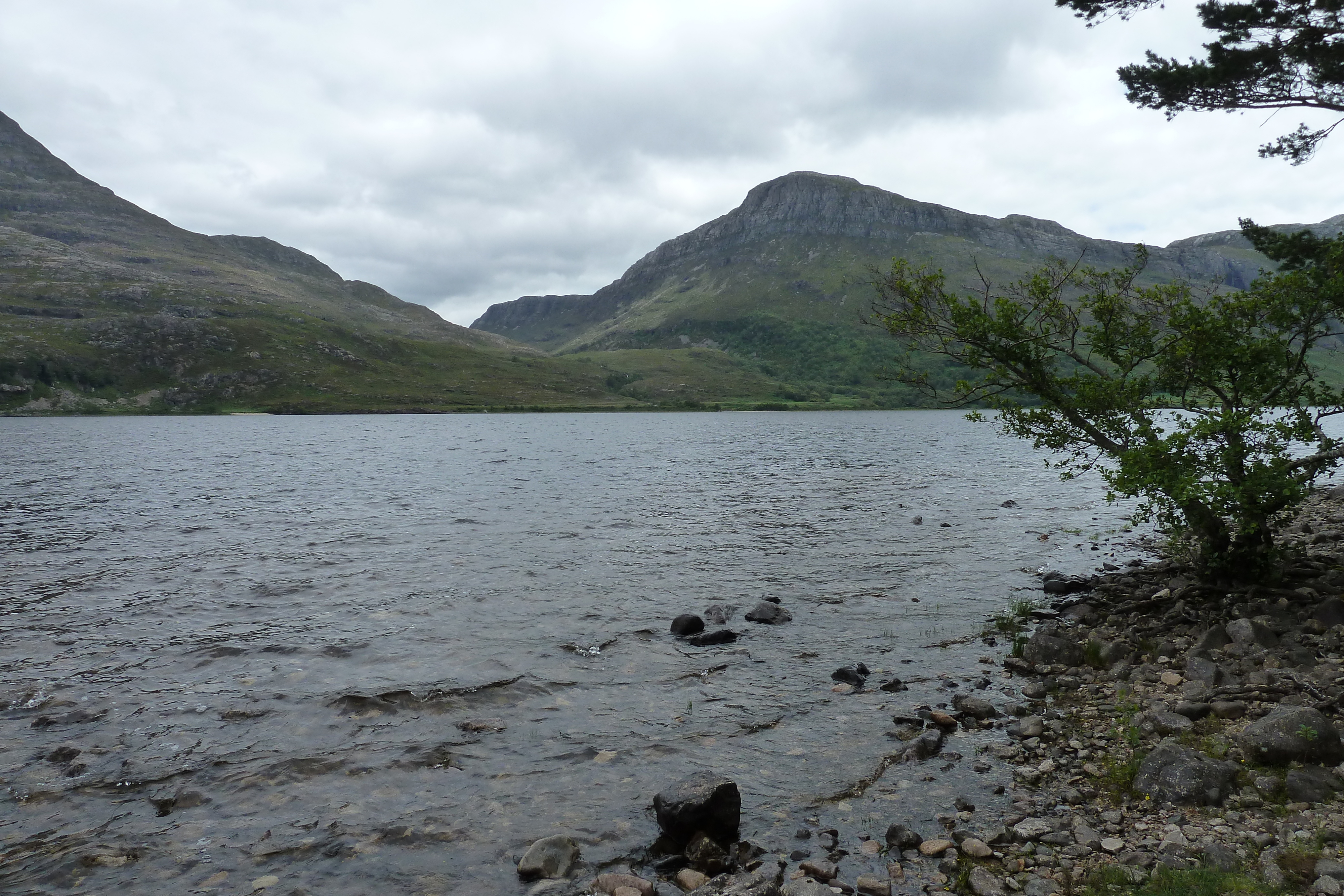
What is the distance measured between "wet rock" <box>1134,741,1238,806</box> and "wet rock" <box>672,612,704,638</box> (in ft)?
41.1

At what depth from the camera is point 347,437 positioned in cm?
13800

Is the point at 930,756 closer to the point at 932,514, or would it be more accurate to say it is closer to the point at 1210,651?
the point at 1210,651

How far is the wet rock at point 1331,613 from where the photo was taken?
15969 millimetres

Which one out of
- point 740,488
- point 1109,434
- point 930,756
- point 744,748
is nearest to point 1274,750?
point 930,756

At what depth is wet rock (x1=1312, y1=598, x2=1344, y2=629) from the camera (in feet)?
52.4

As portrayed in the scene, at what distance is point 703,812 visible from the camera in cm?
1102

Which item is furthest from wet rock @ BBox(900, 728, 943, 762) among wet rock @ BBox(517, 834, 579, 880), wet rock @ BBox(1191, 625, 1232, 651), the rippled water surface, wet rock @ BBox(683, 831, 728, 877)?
wet rock @ BBox(1191, 625, 1232, 651)

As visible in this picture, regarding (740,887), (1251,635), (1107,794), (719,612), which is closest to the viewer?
(740,887)

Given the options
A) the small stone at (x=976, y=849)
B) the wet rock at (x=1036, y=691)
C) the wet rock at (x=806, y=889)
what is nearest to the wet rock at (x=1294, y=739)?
the wet rock at (x=1036, y=691)

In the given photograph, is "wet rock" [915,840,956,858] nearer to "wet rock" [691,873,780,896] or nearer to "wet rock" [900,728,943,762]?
"wet rock" [691,873,780,896]

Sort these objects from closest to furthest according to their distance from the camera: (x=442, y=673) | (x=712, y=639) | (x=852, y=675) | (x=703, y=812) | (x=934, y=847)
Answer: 1. (x=934, y=847)
2. (x=703, y=812)
3. (x=852, y=675)
4. (x=442, y=673)
5. (x=712, y=639)

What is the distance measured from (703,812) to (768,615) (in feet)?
40.8

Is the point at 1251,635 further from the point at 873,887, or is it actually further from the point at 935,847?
the point at 873,887

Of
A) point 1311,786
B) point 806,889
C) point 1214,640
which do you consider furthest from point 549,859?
point 1214,640
